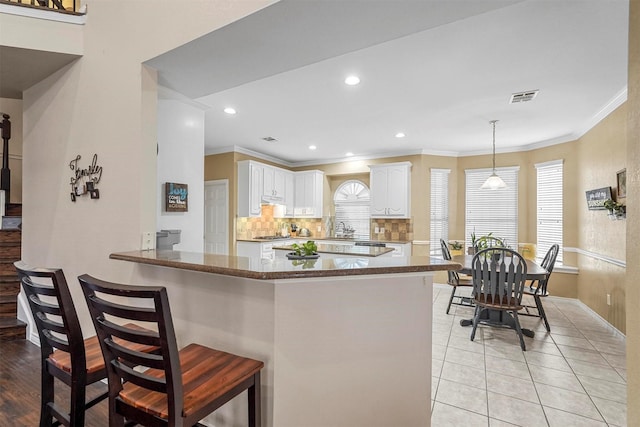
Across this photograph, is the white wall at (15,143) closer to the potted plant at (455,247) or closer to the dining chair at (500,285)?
the dining chair at (500,285)

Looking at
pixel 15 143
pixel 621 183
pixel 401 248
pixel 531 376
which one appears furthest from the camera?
pixel 401 248

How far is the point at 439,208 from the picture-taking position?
6023mm

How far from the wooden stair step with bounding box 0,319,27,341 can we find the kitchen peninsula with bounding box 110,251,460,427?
101 inches

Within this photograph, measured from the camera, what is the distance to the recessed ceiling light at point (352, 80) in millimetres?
2919

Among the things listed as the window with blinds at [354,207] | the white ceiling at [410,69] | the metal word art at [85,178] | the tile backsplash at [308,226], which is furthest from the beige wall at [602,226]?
the metal word art at [85,178]

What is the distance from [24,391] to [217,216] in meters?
3.80

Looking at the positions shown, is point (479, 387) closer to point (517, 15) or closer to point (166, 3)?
point (517, 15)

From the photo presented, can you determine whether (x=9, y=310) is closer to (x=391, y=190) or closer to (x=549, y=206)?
(x=391, y=190)

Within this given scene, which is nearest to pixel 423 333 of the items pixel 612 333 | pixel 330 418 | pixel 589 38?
pixel 330 418

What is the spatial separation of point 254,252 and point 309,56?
4.06m

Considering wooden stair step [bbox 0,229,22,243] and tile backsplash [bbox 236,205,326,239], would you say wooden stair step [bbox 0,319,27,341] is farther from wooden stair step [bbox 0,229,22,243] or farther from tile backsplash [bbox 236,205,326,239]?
tile backsplash [bbox 236,205,326,239]

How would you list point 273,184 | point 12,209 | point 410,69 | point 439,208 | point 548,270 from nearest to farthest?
point 410,69
point 548,270
point 12,209
point 439,208
point 273,184

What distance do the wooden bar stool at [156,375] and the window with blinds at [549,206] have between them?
5614mm

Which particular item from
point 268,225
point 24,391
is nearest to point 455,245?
point 268,225
